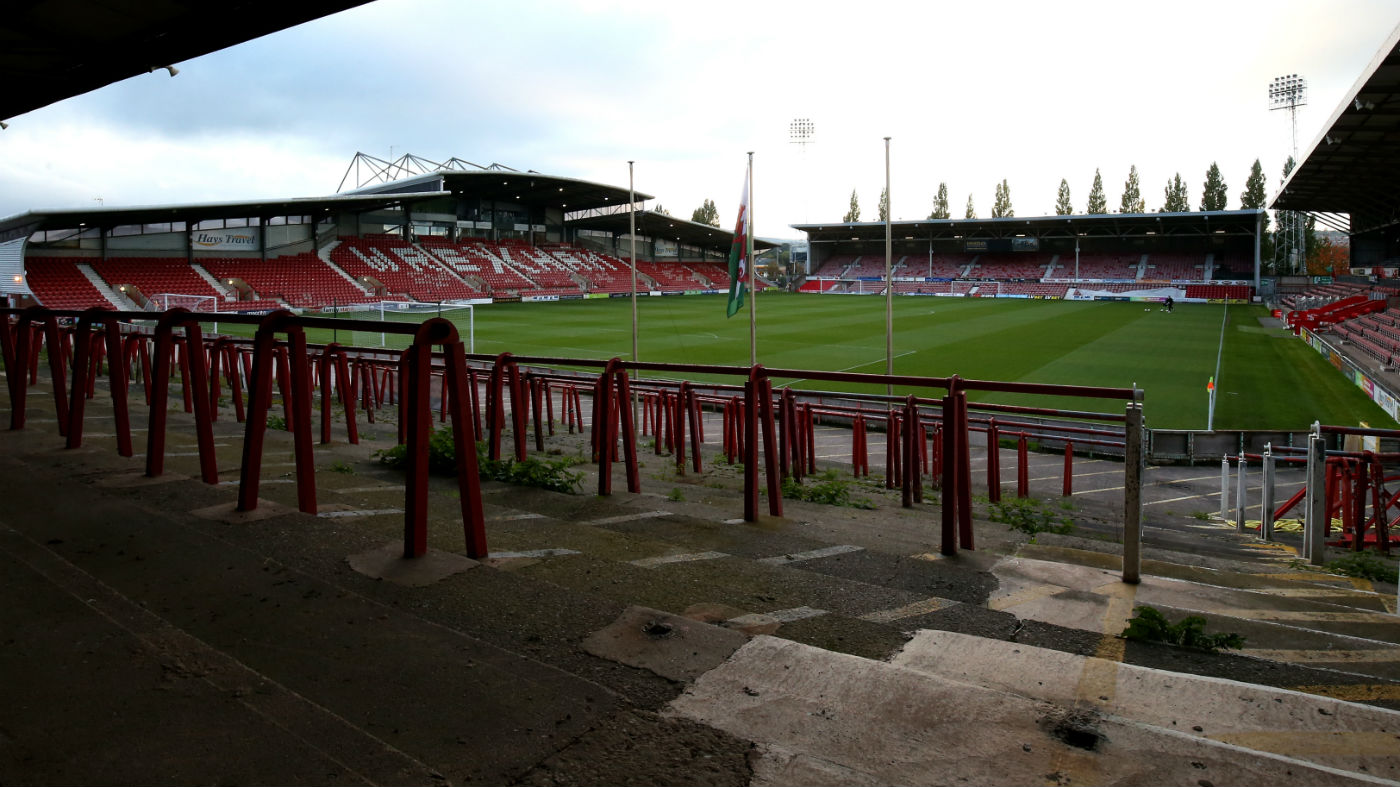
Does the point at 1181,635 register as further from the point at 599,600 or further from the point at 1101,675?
the point at 599,600

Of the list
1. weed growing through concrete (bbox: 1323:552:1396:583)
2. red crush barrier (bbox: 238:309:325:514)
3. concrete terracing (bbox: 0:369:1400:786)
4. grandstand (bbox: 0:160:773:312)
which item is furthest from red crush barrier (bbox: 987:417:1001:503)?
grandstand (bbox: 0:160:773:312)

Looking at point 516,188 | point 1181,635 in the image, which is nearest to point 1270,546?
point 1181,635

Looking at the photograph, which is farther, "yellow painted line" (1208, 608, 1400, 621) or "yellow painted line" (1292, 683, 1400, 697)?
"yellow painted line" (1208, 608, 1400, 621)

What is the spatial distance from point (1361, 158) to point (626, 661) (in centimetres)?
4485

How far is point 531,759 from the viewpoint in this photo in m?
2.39

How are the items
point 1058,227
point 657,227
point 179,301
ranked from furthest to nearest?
point 1058,227, point 657,227, point 179,301

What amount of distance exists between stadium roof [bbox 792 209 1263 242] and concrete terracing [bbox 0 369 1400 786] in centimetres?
7934

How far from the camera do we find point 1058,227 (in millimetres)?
87812

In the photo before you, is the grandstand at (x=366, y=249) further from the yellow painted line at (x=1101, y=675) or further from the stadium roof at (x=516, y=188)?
the yellow painted line at (x=1101, y=675)

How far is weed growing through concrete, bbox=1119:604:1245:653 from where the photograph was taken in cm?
346

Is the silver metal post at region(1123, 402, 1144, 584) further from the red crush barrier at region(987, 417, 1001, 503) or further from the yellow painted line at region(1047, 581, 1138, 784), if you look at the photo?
the red crush barrier at region(987, 417, 1001, 503)

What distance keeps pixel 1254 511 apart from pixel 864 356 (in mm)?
20667

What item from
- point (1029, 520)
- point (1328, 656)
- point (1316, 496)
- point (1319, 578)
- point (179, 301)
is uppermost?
point (179, 301)

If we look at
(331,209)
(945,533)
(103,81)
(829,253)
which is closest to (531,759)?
(945,533)
